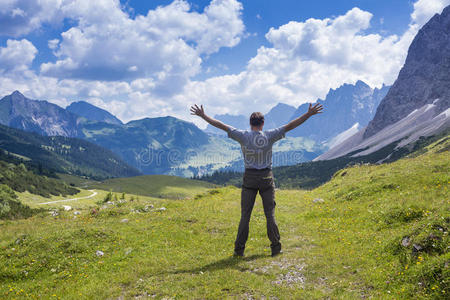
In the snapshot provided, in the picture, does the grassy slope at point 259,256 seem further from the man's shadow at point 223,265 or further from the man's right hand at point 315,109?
the man's right hand at point 315,109

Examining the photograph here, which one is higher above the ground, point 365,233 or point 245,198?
point 245,198

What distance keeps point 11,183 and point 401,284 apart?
229160 millimetres

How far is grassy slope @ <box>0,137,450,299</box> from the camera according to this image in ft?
28.0

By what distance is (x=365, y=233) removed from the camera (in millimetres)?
12898

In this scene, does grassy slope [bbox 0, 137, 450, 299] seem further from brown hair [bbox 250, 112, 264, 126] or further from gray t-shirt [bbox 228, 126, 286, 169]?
brown hair [bbox 250, 112, 264, 126]

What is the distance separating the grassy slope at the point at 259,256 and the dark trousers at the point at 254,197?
0.88 metres

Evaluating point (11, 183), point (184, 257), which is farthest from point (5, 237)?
point (11, 183)

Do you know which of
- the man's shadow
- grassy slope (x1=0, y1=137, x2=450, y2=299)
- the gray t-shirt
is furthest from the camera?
the gray t-shirt

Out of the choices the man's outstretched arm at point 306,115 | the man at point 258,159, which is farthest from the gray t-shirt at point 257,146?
the man's outstretched arm at point 306,115

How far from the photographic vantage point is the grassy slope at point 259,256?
28.0ft

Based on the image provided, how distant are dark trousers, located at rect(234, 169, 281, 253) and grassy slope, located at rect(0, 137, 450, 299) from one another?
88 cm

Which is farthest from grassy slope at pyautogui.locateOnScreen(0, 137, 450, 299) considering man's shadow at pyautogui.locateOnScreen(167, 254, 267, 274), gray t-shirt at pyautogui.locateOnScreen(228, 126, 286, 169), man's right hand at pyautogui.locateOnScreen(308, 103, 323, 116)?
man's right hand at pyautogui.locateOnScreen(308, 103, 323, 116)

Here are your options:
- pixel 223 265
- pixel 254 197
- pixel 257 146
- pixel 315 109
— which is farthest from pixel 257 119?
pixel 223 265

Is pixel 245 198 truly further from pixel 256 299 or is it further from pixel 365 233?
pixel 365 233
